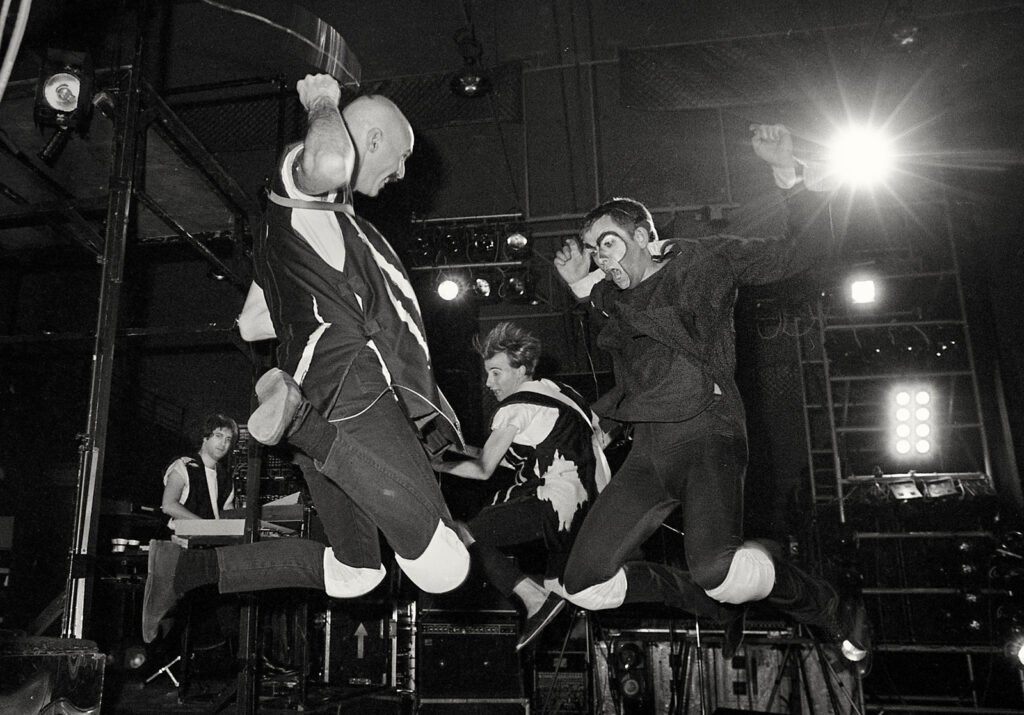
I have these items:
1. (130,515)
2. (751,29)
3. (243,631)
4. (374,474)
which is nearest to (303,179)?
(374,474)

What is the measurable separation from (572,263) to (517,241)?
4.17 m

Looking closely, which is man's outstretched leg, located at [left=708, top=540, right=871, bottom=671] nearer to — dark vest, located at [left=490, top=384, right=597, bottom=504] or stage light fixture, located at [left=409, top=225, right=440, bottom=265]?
dark vest, located at [left=490, top=384, right=597, bottom=504]

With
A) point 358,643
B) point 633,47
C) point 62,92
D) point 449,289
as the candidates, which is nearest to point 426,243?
point 449,289

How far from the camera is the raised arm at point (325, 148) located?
2.33m

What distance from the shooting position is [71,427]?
27.9 ft

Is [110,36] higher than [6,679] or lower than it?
higher

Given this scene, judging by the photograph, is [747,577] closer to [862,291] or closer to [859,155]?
[859,155]

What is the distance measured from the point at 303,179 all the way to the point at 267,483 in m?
4.25

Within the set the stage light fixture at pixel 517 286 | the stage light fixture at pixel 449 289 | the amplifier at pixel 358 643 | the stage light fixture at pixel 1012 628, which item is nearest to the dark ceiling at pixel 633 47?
the stage light fixture at pixel 517 286

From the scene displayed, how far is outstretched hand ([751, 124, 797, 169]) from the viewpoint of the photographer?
125 inches


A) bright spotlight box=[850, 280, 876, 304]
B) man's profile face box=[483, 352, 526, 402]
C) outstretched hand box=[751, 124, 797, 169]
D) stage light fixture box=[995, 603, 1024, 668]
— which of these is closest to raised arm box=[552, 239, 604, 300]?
outstretched hand box=[751, 124, 797, 169]

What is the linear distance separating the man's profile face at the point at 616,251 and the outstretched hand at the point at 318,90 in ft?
4.77

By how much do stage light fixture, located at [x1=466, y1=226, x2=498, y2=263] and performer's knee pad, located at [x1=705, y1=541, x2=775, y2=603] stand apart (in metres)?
5.53

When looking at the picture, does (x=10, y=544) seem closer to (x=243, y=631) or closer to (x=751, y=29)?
(x=243, y=631)
